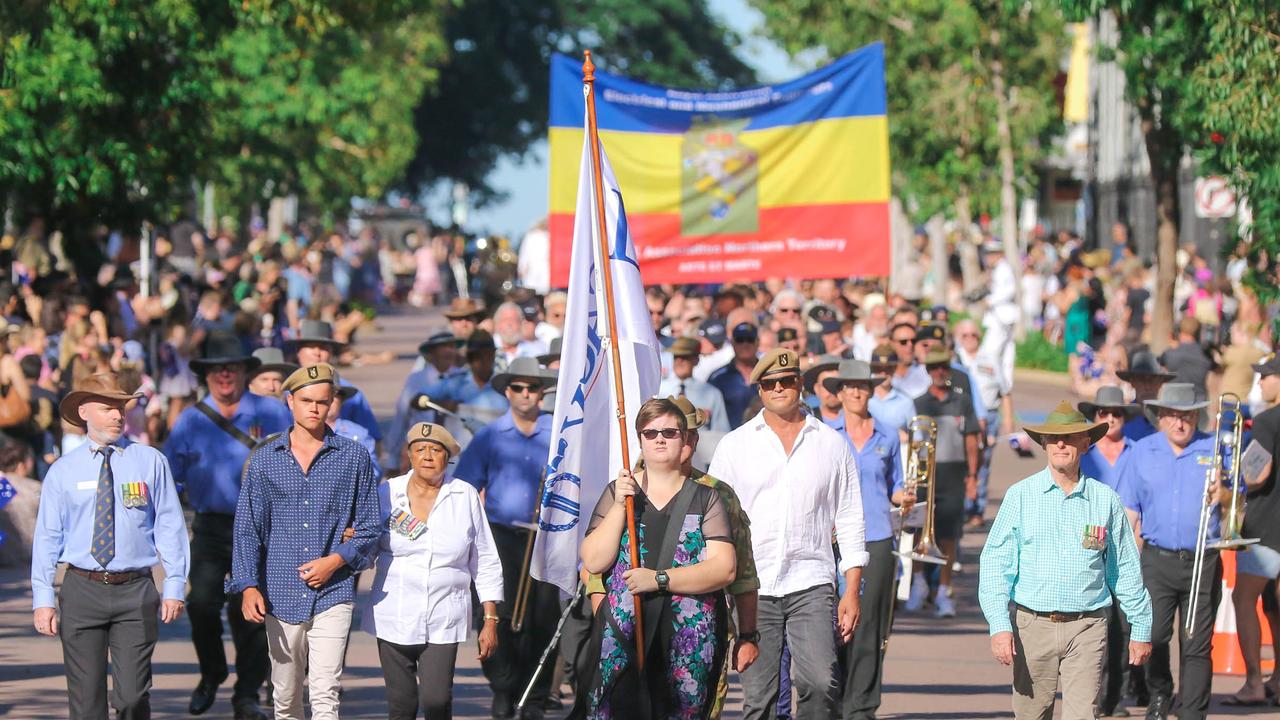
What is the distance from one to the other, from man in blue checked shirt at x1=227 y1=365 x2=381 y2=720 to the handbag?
7963 mm

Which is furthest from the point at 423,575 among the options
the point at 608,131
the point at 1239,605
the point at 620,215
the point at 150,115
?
the point at 150,115

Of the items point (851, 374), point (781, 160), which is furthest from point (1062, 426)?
point (781, 160)

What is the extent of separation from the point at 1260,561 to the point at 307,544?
16.9 ft

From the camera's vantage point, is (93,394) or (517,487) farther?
(517,487)

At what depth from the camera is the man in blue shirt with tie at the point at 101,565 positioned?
30.3 feet

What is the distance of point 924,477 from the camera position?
12938mm

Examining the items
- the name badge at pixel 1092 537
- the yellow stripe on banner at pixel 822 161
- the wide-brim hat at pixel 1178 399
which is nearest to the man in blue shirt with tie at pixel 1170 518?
the wide-brim hat at pixel 1178 399

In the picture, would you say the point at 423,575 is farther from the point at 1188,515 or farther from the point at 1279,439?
the point at 1279,439

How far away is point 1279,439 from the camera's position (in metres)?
11.5

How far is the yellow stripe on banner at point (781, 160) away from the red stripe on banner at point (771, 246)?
0.12 metres

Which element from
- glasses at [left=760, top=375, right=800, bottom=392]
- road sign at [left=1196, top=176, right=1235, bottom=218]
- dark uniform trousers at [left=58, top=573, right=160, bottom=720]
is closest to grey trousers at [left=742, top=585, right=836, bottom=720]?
glasses at [left=760, top=375, right=800, bottom=392]

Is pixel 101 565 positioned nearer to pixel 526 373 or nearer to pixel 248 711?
pixel 248 711

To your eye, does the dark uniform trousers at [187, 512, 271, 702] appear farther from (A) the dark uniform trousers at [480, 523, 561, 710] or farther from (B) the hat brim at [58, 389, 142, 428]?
(B) the hat brim at [58, 389, 142, 428]

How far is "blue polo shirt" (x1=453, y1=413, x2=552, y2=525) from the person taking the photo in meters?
11.1
